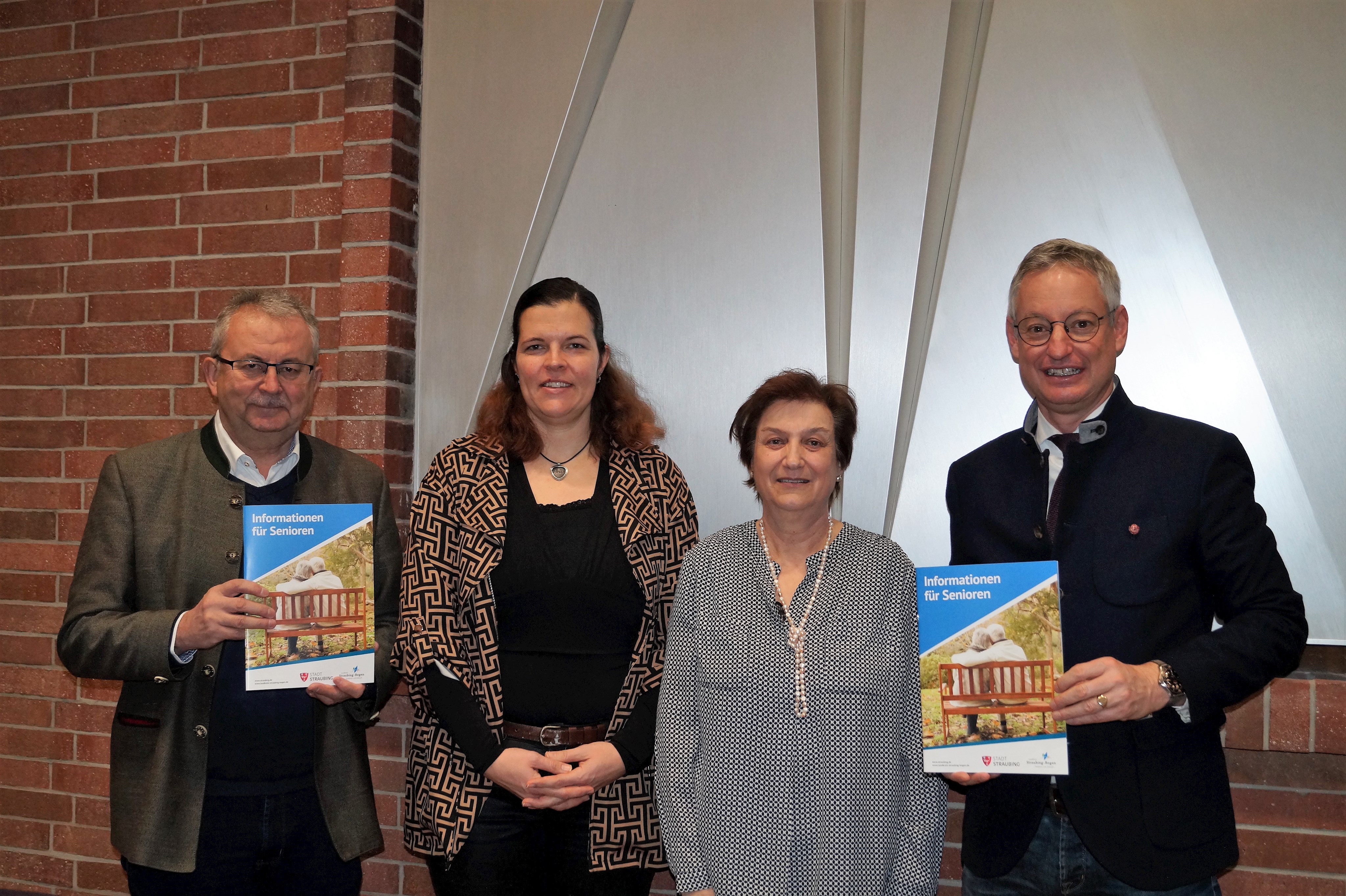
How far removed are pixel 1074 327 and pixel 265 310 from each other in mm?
1697

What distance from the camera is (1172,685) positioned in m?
1.75

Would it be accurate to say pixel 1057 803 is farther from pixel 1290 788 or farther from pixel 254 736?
pixel 254 736

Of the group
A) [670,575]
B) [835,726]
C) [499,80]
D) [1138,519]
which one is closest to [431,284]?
[499,80]

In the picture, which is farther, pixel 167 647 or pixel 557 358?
pixel 557 358

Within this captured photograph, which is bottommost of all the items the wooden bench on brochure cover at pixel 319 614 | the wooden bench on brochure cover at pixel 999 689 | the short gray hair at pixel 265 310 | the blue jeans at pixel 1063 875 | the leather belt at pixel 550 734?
the blue jeans at pixel 1063 875

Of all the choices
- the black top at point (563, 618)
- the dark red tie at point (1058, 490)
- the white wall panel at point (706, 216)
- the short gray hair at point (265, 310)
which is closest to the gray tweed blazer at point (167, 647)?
the short gray hair at point (265, 310)

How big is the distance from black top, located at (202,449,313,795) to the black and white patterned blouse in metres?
0.79

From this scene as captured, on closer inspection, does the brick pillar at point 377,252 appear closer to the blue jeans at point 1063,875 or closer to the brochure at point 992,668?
the brochure at point 992,668

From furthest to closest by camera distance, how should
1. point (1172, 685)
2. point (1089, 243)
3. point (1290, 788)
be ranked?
point (1089, 243)
point (1290, 788)
point (1172, 685)

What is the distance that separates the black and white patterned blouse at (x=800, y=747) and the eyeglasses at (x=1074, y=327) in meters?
0.55

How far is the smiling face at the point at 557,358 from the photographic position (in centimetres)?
223

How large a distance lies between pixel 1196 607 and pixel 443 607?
1469 mm

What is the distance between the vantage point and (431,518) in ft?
7.13

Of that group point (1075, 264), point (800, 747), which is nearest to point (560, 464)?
point (800, 747)
